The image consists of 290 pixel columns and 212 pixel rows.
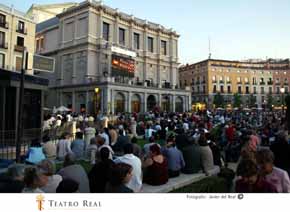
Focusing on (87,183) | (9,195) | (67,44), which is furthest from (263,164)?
(67,44)

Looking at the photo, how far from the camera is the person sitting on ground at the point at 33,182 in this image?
1714 millimetres

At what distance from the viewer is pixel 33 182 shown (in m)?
1.72

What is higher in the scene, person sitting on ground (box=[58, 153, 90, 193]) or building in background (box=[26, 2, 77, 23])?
building in background (box=[26, 2, 77, 23])

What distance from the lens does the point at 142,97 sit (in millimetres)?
13461

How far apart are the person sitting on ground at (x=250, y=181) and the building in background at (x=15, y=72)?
5.61 ft

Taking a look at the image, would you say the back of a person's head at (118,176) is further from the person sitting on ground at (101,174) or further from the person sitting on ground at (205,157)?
the person sitting on ground at (205,157)

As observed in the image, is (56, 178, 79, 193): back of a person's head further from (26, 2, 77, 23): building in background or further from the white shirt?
(26, 2, 77, 23): building in background

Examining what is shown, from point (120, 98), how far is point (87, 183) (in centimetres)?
1124

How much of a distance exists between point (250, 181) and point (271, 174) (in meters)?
0.20

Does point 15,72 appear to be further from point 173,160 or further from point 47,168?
point 173,160

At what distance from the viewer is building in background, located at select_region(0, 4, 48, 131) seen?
249 centimetres

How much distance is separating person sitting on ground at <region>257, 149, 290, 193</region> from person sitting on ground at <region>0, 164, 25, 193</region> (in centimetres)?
154

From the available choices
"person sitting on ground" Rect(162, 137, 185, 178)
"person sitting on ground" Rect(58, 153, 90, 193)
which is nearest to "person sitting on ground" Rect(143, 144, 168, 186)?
"person sitting on ground" Rect(162, 137, 185, 178)

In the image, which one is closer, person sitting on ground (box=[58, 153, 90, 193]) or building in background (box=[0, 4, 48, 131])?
person sitting on ground (box=[58, 153, 90, 193])
